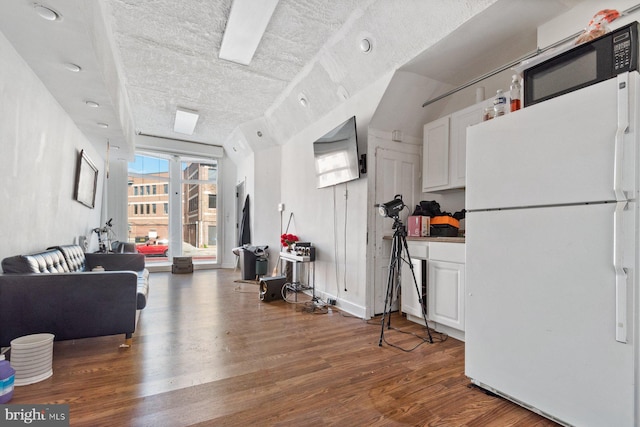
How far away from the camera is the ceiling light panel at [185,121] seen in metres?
5.41

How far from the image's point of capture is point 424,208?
136 inches

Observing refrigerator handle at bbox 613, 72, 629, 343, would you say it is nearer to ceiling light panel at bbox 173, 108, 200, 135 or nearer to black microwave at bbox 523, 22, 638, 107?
black microwave at bbox 523, 22, 638, 107

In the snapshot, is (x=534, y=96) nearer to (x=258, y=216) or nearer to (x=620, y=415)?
(x=620, y=415)

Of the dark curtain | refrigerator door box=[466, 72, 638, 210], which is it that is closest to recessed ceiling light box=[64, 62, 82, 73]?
refrigerator door box=[466, 72, 638, 210]

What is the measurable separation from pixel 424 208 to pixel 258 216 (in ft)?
12.8

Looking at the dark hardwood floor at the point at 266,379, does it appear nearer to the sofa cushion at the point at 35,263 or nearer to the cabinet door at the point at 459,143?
the sofa cushion at the point at 35,263

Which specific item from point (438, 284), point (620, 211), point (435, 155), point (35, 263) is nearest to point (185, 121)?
point (35, 263)

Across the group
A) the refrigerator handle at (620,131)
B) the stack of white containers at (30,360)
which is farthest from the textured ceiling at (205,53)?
the stack of white containers at (30,360)

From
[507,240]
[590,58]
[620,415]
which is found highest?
[590,58]

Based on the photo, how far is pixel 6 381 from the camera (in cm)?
173

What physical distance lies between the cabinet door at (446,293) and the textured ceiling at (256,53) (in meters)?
2.08

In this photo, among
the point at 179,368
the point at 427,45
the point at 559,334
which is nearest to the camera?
the point at 559,334

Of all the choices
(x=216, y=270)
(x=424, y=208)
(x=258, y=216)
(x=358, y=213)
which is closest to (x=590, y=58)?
(x=424, y=208)

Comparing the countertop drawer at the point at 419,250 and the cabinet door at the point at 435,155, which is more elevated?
the cabinet door at the point at 435,155
